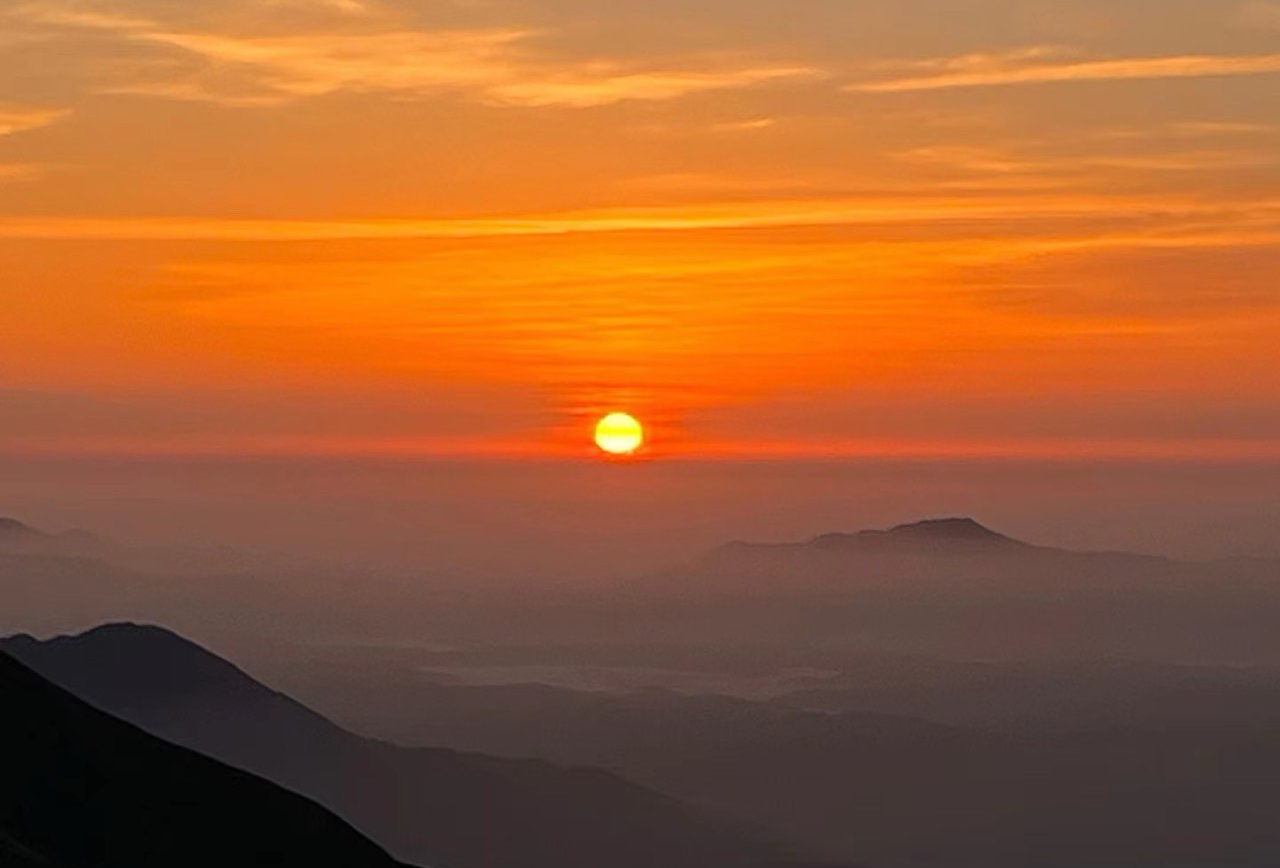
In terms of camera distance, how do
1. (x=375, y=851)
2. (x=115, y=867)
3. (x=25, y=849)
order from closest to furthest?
(x=25, y=849), (x=115, y=867), (x=375, y=851)

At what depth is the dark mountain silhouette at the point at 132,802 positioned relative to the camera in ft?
547

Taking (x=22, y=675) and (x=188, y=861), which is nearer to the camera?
(x=188, y=861)

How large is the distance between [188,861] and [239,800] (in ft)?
36.5

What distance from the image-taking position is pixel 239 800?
179125mm

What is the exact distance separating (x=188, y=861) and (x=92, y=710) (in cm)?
2104

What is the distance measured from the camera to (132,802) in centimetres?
17388

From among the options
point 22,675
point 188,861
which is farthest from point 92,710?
point 188,861

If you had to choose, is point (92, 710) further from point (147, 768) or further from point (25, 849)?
point (25, 849)

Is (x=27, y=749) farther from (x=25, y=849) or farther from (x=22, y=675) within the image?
(x=25, y=849)

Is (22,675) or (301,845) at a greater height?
(22,675)

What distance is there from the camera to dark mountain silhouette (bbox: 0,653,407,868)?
547ft

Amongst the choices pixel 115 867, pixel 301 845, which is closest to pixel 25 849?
pixel 115 867

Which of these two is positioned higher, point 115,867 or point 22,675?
point 22,675

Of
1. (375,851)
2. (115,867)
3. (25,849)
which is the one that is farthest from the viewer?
(375,851)
